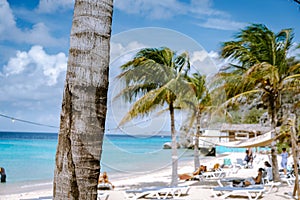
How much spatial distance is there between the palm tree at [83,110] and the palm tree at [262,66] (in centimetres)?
940

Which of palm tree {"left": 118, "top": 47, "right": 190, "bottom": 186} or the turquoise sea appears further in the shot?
palm tree {"left": 118, "top": 47, "right": 190, "bottom": 186}

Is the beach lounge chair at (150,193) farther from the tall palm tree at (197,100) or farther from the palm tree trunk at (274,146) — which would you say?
the palm tree trunk at (274,146)

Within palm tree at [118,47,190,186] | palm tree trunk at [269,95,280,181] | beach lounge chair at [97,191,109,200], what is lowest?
beach lounge chair at [97,191,109,200]

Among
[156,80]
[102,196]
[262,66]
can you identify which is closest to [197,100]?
[156,80]

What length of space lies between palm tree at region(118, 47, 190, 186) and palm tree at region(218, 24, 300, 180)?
2.91 m

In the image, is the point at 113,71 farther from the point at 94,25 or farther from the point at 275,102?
the point at 275,102

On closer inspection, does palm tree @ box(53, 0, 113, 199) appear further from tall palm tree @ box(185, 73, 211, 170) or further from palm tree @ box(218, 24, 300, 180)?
palm tree @ box(218, 24, 300, 180)

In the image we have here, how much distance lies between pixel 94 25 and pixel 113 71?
311 cm

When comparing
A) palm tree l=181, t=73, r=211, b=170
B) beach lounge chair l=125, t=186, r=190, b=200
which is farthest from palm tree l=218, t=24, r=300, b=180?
beach lounge chair l=125, t=186, r=190, b=200

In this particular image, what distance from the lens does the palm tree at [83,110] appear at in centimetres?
165

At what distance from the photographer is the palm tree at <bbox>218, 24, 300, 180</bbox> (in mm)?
11070

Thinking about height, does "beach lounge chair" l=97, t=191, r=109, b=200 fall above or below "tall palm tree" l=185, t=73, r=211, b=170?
below

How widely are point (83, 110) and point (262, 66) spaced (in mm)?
10015

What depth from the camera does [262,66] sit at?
35.8ft
